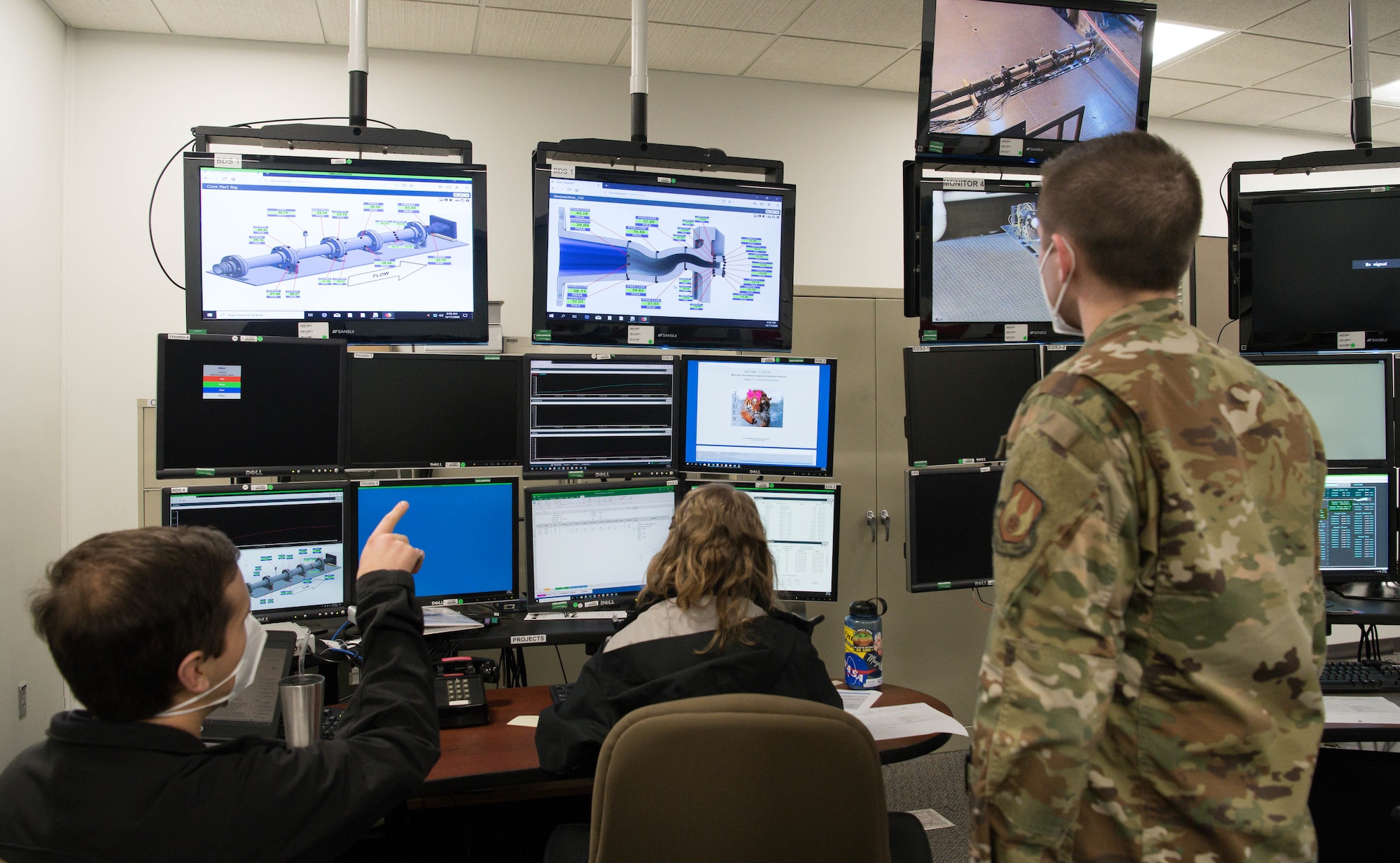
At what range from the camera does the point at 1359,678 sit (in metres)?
2.22

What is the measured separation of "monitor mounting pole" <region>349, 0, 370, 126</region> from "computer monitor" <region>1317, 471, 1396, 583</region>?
2746 millimetres

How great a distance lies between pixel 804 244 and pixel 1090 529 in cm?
396

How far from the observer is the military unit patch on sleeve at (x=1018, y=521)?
3.26 ft

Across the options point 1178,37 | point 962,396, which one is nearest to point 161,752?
point 962,396

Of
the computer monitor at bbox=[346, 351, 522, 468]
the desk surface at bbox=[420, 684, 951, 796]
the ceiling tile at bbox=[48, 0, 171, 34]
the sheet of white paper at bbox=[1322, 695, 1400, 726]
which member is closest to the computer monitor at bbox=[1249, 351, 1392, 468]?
the sheet of white paper at bbox=[1322, 695, 1400, 726]

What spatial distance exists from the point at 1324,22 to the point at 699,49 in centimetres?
286

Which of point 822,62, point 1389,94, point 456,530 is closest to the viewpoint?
point 456,530

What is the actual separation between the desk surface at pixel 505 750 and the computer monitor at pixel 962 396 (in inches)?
27.3

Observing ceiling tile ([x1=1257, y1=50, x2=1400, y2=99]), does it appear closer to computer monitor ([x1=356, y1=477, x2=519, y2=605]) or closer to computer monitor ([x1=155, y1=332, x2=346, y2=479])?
computer monitor ([x1=356, y1=477, x2=519, y2=605])

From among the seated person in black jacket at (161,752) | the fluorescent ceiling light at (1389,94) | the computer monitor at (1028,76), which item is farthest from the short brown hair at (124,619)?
the fluorescent ceiling light at (1389,94)

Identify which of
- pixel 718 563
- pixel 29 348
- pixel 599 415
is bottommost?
pixel 718 563

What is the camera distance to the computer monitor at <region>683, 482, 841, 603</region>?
242 cm

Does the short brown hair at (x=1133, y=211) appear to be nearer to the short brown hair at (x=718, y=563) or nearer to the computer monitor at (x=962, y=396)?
the short brown hair at (x=718, y=563)

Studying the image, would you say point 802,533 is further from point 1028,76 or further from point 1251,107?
point 1251,107
